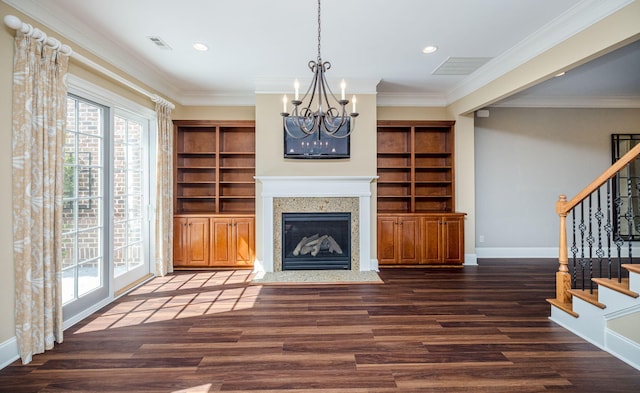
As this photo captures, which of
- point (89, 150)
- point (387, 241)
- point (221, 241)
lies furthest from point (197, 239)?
point (387, 241)

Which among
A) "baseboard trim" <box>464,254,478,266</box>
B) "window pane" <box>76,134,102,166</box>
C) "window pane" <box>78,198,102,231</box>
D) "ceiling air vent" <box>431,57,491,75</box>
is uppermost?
"ceiling air vent" <box>431,57,491,75</box>

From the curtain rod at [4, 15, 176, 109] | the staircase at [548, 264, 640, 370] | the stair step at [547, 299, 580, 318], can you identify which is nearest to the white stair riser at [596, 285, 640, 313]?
the staircase at [548, 264, 640, 370]

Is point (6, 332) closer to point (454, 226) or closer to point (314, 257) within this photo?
point (314, 257)

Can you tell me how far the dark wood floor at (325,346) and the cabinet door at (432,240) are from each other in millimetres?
1140

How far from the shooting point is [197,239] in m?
4.96

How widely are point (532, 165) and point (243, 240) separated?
535 centimetres

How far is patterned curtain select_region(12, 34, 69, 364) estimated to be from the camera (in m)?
2.38

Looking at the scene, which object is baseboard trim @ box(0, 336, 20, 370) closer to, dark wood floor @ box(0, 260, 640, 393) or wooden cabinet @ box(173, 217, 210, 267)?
dark wood floor @ box(0, 260, 640, 393)

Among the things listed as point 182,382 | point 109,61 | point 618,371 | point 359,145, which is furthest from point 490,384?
point 109,61

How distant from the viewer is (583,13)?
2.79m

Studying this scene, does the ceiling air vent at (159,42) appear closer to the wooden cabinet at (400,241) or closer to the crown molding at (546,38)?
the wooden cabinet at (400,241)

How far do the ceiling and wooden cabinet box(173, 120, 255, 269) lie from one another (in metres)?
0.76

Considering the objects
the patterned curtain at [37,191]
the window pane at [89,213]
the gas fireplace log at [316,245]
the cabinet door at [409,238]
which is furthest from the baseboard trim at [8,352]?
the cabinet door at [409,238]

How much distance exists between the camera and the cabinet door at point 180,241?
16.3 ft
